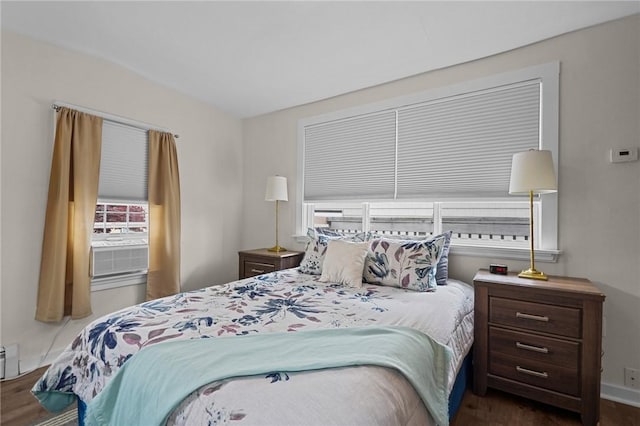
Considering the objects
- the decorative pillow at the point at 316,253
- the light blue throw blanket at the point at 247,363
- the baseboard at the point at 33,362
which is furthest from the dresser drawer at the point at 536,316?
the baseboard at the point at 33,362

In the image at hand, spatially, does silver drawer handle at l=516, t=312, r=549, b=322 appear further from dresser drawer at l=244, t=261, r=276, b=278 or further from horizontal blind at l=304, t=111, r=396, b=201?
dresser drawer at l=244, t=261, r=276, b=278

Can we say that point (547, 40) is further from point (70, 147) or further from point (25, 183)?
point (25, 183)

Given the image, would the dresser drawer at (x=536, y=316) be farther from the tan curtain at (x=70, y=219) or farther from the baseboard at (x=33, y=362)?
the baseboard at (x=33, y=362)

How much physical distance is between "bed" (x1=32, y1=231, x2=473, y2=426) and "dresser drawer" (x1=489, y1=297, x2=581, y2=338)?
0.18 meters

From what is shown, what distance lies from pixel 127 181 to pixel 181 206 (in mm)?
613

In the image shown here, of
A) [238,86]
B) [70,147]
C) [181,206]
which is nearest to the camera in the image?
[70,147]

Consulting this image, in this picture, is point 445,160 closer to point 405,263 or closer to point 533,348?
point 405,263

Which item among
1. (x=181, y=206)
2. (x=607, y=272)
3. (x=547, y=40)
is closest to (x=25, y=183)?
(x=181, y=206)

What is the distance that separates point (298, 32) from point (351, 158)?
1.33 metres

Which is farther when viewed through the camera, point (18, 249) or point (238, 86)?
point (238, 86)

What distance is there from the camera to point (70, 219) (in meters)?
2.43

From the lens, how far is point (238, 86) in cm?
311

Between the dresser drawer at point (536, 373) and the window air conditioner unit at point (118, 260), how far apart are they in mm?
3094

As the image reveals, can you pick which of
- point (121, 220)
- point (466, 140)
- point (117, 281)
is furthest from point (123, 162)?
point (466, 140)
